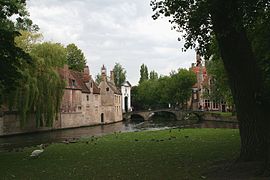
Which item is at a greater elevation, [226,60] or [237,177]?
[226,60]

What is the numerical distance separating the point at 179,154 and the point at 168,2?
5227mm

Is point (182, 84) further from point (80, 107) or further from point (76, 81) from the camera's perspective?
point (80, 107)

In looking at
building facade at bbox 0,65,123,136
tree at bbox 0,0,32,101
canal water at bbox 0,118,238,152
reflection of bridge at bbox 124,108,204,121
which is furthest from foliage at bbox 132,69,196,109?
tree at bbox 0,0,32,101

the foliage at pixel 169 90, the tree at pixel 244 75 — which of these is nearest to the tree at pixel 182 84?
the foliage at pixel 169 90

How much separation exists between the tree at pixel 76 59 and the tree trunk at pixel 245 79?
6814 cm

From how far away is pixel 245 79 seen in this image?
9094mm

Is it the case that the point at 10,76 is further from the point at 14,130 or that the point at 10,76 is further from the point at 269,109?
the point at 14,130

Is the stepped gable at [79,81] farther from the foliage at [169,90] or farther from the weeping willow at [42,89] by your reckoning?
the foliage at [169,90]

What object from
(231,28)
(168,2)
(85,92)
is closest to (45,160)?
(168,2)

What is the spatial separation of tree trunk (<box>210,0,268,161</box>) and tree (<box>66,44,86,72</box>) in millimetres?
68136

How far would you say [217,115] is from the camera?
60094mm

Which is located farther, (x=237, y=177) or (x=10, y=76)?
(x=10, y=76)

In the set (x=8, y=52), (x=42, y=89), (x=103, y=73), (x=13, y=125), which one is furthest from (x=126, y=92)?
(x=8, y=52)

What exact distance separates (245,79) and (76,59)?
231 feet
